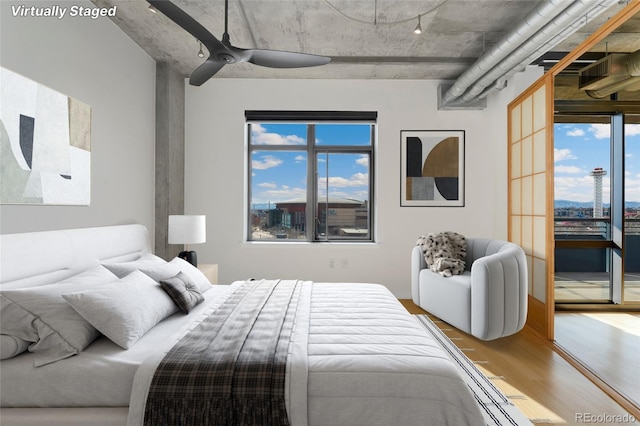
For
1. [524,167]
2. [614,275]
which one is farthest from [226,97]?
[614,275]

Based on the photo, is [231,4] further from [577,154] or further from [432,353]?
[577,154]

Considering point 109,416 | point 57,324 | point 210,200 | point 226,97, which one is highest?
point 226,97

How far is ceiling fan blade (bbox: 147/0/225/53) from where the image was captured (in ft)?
5.28

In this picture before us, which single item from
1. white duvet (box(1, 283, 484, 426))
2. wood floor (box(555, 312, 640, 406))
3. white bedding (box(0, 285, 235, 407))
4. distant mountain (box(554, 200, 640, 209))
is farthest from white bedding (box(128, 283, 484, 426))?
distant mountain (box(554, 200, 640, 209))

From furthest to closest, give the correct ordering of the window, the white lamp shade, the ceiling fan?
the window → the white lamp shade → the ceiling fan

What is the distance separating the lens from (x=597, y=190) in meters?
3.84

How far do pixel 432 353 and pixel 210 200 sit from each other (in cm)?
330

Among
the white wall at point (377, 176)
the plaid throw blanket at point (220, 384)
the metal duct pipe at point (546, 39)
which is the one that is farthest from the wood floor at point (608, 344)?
the metal duct pipe at point (546, 39)

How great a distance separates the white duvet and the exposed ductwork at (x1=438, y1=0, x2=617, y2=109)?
235cm

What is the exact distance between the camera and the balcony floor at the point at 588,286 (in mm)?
3627

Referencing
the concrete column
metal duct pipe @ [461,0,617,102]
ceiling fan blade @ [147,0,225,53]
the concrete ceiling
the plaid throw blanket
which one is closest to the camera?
the plaid throw blanket

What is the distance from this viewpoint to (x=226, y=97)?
4.02m

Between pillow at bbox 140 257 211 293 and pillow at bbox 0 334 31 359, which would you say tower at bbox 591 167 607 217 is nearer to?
pillow at bbox 140 257 211 293

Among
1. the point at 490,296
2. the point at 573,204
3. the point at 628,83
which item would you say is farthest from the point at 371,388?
the point at 573,204
